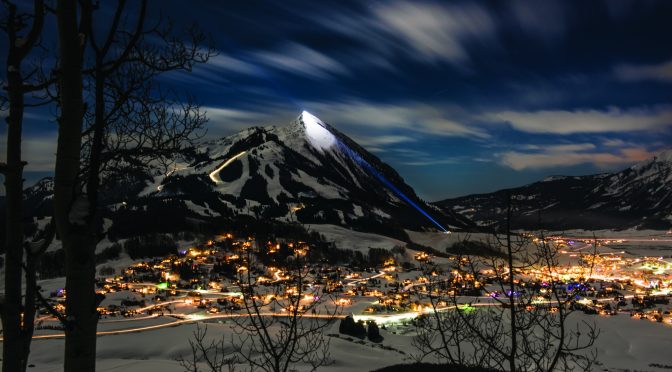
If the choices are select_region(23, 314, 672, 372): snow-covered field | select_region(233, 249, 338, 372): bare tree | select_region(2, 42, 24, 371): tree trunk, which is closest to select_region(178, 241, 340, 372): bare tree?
select_region(233, 249, 338, 372): bare tree

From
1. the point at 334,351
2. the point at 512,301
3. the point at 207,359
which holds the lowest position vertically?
the point at 334,351

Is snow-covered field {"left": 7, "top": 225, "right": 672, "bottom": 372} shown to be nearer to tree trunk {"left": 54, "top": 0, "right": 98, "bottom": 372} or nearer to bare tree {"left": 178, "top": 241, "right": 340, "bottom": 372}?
bare tree {"left": 178, "top": 241, "right": 340, "bottom": 372}

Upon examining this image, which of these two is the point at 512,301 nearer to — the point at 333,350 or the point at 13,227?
the point at 13,227

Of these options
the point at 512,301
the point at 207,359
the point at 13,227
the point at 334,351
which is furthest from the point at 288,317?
the point at 334,351

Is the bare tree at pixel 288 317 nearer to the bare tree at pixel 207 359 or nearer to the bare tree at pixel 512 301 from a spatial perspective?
the bare tree at pixel 207 359

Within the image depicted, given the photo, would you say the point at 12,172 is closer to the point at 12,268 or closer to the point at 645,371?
the point at 12,268

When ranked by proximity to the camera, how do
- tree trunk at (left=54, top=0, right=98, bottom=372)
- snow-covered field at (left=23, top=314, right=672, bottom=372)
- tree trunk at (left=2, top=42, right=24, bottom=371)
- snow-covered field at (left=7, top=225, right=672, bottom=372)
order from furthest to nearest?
1. snow-covered field at (left=7, top=225, right=672, bottom=372)
2. snow-covered field at (left=23, top=314, right=672, bottom=372)
3. tree trunk at (left=2, top=42, right=24, bottom=371)
4. tree trunk at (left=54, top=0, right=98, bottom=372)

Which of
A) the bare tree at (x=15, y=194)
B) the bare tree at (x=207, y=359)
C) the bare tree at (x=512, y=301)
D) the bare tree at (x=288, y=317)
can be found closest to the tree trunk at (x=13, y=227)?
the bare tree at (x=15, y=194)

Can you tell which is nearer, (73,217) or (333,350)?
(73,217)

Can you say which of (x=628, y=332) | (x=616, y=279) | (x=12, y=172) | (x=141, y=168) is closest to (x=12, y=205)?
(x=12, y=172)
